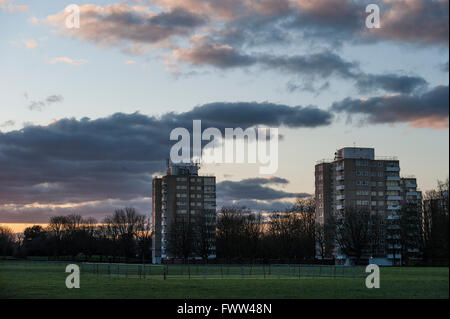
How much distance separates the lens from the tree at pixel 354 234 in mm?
154875

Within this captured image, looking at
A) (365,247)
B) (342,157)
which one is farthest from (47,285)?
→ (342,157)

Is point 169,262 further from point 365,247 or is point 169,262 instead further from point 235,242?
point 365,247

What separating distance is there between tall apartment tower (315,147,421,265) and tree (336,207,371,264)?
14351mm

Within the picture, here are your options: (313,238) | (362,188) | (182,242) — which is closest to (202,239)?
(182,242)

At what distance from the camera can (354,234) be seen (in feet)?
510

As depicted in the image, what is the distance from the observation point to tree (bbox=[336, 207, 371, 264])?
154875 mm

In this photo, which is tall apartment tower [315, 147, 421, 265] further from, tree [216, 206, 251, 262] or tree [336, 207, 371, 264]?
tree [216, 206, 251, 262]

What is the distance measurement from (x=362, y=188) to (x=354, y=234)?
3091 centimetres

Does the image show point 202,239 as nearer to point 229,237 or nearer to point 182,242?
point 182,242

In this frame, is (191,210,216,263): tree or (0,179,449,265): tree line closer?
(0,179,449,265): tree line

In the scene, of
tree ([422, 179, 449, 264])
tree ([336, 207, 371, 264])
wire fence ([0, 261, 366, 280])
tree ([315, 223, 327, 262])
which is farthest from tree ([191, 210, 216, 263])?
tree ([422, 179, 449, 264])

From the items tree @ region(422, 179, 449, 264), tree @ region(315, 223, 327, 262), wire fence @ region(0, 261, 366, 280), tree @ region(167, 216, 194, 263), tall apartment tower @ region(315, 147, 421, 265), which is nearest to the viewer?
wire fence @ region(0, 261, 366, 280)

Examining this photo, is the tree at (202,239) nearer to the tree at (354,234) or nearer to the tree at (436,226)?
the tree at (354,234)
